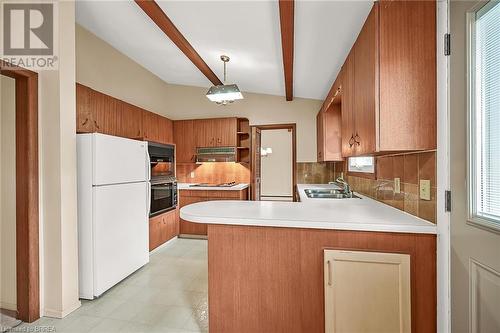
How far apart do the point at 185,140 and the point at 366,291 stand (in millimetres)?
3992

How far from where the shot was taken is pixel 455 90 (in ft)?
3.69

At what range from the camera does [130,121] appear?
339cm

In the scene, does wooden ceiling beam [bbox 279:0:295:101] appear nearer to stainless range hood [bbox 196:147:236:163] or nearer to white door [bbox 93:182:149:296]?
stainless range hood [bbox 196:147:236:163]

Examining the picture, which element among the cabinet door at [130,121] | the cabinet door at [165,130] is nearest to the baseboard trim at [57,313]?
the cabinet door at [130,121]

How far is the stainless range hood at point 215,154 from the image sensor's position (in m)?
4.35

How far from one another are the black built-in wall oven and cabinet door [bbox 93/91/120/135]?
0.50 m

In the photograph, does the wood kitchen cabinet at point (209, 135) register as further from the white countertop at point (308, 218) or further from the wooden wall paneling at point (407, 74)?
the wooden wall paneling at point (407, 74)

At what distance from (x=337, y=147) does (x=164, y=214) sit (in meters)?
2.80

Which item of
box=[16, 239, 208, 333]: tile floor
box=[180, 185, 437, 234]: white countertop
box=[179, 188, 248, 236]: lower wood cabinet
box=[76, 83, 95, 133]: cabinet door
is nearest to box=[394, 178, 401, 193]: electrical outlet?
box=[180, 185, 437, 234]: white countertop

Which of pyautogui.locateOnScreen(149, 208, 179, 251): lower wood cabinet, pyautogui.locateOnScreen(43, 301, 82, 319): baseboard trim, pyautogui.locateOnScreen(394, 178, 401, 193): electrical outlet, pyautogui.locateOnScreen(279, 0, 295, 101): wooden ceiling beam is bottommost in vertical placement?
pyautogui.locateOnScreen(43, 301, 82, 319): baseboard trim

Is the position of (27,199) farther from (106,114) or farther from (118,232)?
(106,114)

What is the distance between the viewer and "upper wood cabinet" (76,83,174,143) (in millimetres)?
2592

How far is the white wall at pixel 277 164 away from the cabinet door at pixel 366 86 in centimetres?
605

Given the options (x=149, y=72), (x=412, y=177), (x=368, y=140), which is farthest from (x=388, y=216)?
(x=149, y=72)
